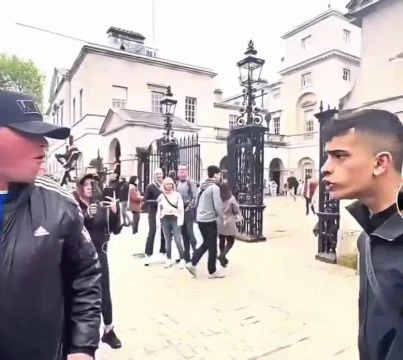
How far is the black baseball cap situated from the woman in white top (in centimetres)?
512

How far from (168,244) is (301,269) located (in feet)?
7.89

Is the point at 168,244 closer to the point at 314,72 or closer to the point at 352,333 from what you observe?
the point at 352,333

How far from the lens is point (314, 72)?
1222 inches

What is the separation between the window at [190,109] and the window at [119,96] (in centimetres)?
500

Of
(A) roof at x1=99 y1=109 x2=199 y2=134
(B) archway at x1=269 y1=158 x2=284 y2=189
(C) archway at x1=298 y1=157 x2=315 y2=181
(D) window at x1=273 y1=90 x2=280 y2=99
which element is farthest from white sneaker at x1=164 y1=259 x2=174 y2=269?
(D) window at x1=273 y1=90 x2=280 y2=99

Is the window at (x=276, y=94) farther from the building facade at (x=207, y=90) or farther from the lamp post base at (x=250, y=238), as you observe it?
the lamp post base at (x=250, y=238)

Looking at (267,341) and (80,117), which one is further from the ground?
(80,117)

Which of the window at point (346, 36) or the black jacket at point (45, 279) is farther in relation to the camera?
the window at point (346, 36)

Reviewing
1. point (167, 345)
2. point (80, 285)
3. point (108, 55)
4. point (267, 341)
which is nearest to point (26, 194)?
point (80, 285)

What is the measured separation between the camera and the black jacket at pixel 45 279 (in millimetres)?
1492

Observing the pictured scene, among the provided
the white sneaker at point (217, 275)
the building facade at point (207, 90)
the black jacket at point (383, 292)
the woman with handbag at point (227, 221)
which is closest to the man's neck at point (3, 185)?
the black jacket at point (383, 292)

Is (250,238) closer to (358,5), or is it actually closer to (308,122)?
(358,5)

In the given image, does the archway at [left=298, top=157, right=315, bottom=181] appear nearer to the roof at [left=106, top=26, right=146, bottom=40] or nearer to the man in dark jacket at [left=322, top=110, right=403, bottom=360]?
the roof at [left=106, top=26, right=146, bottom=40]

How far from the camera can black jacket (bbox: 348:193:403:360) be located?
130 centimetres
